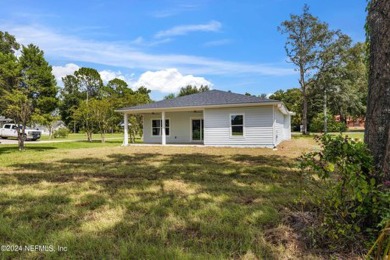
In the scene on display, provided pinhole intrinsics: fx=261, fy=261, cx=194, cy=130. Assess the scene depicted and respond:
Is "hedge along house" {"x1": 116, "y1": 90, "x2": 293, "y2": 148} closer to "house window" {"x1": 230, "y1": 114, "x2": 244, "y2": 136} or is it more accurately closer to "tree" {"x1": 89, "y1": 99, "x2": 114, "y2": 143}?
"house window" {"x1": 230, "y1": 114, "x2": 244, "y2": 136}

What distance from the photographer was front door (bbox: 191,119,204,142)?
20.0m

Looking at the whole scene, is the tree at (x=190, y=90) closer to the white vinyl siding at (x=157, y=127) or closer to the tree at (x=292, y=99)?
the tree at (x=292, y=99)

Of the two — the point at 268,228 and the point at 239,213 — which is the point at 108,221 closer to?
the point at 239,213

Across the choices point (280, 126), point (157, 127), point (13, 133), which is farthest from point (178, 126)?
point (13, 133)

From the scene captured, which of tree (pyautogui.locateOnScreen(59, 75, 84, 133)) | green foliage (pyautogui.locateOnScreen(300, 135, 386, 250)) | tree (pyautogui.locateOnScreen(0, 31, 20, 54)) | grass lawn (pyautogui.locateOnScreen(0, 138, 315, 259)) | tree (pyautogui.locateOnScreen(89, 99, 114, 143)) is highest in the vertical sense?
tree (pyautogui.locateOnScreen(0, 31, 20, 54))

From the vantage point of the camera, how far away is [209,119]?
17.3 meters

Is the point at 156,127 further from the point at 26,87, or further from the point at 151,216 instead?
the point at 151,216

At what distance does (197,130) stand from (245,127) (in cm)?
478

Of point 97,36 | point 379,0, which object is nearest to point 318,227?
point 379,0

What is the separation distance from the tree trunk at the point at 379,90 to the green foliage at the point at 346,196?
13 centimetres

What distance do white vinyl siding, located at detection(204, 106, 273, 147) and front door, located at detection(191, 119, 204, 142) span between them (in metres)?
2.68

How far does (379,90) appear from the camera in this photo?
263 cm

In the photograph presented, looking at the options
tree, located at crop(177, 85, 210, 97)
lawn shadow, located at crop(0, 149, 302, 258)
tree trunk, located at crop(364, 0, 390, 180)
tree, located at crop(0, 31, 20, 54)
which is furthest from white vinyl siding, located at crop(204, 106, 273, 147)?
tree, located at crop(0, 31, 20, 54)

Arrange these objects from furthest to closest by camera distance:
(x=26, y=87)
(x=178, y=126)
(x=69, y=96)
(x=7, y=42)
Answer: (x=69, y=96)
(x=7, y=42)
(x=178, y=126)
(x=26, y=87)
